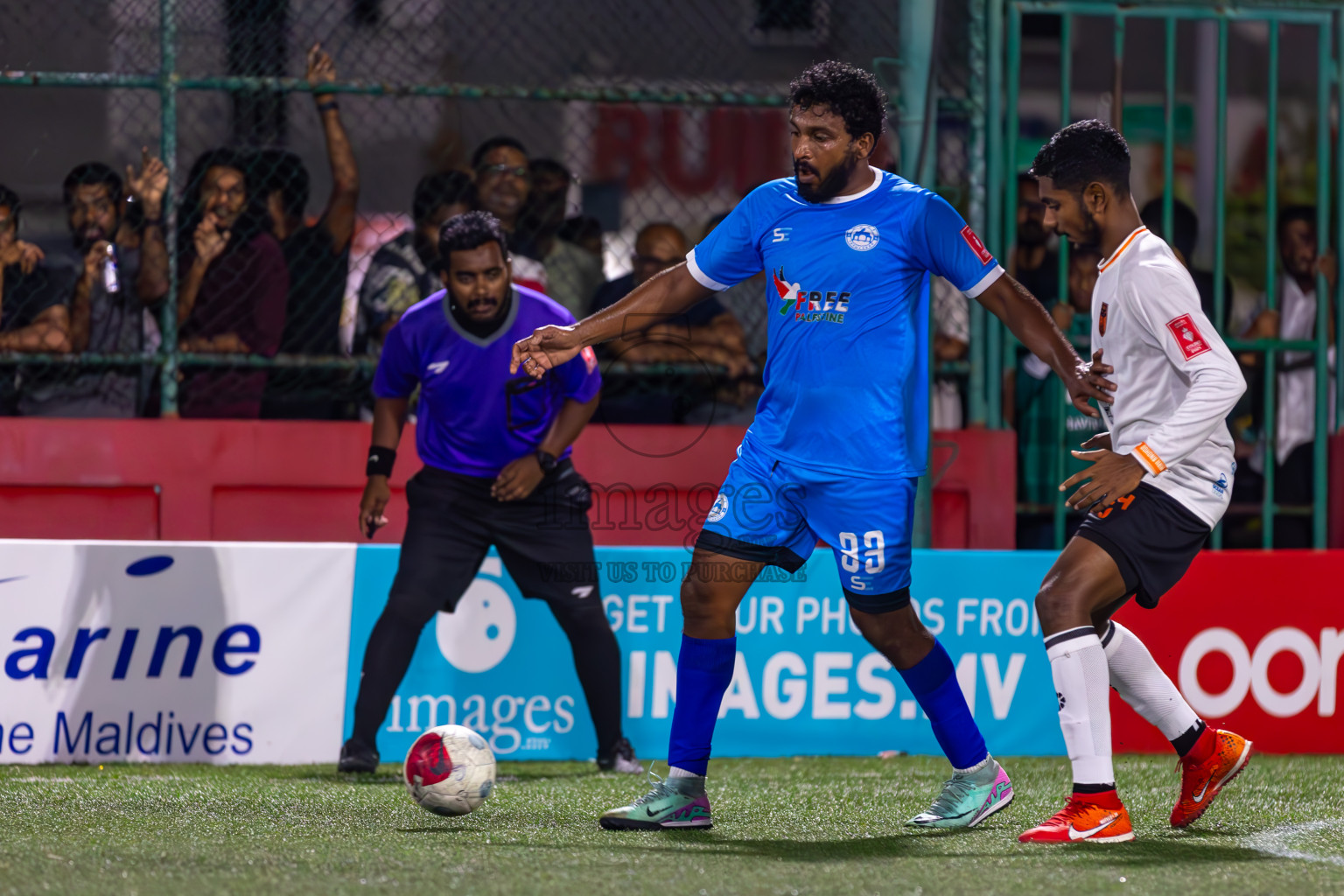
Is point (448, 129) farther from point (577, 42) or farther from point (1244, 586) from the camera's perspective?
point (1244, 586)

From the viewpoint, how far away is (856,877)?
3.52 metres

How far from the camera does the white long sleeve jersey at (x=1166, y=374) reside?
4.00m

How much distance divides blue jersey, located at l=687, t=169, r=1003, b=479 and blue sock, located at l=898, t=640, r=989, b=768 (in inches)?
21.4

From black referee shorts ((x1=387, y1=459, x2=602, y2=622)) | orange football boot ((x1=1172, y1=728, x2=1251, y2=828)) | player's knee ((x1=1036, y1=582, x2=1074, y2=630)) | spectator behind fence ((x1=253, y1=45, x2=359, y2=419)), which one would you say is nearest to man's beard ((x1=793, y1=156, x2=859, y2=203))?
player's knee ((x1=1036, y1=582, x2=1074, y2=630))

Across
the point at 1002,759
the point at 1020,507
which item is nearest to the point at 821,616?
the point at 1002,759

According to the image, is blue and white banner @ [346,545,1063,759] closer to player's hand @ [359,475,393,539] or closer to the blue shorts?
player's hand @ [359,475,393,539]

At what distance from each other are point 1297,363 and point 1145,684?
4.50 m

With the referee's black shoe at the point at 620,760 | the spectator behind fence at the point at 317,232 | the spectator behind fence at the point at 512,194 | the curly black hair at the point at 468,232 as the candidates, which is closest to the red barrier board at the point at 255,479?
the spectator behind fence at the point at 317,232

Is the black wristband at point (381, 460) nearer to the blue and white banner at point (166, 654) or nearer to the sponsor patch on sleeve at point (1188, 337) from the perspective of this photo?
the blue and white banner at point (166, 654)

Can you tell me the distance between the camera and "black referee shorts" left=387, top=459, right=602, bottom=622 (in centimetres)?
602

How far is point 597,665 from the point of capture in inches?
239

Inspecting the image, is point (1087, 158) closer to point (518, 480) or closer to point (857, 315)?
point (857, 315)

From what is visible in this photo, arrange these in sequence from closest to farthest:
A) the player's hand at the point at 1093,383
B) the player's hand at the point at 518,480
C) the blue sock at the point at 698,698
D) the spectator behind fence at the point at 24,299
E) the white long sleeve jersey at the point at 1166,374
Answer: the white long sleeve jersey at the point at 1166,374, the player's hand at the point at 1093,383, the blue sock at the point at 698,698, the player's hand at the point at 518,480, the spectator behind fence at the point at 24,299

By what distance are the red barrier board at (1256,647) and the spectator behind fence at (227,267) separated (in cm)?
403
